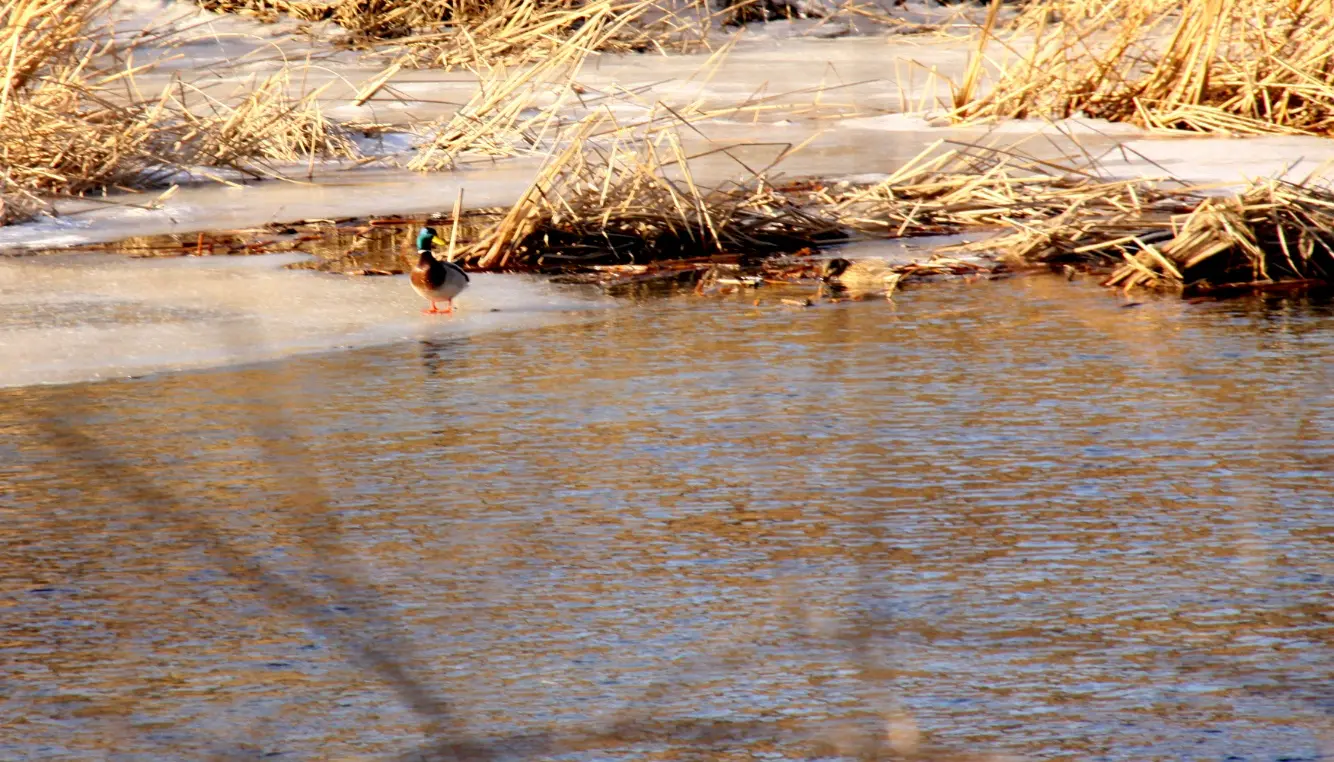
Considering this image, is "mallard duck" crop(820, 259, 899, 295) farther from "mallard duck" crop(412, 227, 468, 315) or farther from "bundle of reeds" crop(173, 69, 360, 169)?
"bundle of reeds" crop(173, 69, 360, 169)

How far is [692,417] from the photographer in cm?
545

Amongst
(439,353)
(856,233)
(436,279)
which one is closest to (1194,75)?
(856,233)

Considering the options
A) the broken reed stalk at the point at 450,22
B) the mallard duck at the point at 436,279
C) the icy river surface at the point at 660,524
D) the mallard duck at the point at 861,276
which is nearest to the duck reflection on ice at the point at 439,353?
the icy river surface at the point at 660,524

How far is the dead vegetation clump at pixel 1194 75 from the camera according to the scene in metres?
11.6

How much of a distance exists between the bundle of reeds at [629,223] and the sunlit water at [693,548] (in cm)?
178

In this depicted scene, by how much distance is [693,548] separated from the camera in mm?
4184

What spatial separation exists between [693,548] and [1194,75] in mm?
8793

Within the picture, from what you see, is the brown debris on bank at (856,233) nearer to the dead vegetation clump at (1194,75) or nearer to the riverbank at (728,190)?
the riverbank at (728,190)

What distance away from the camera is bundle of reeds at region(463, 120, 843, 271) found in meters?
8.30

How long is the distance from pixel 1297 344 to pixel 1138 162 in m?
4.37

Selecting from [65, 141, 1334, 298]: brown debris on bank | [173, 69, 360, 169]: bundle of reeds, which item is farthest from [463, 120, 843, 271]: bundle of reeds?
[173, 69, 360, 169]: bundle of reeds

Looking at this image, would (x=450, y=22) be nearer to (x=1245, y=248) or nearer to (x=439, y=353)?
(x=1245, y=248)

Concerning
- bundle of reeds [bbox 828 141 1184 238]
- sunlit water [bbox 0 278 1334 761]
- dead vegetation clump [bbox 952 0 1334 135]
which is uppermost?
dead vegetation clump [bbox 952 0 1334 135]

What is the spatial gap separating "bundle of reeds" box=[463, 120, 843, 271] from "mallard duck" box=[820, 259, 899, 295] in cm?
62
